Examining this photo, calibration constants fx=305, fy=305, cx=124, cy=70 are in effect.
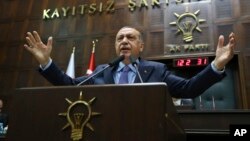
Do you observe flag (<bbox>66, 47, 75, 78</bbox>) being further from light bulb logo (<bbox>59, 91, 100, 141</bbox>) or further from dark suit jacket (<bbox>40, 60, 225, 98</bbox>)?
light bulb logo (<bbox>59, 91, 100, 141</bbox>)

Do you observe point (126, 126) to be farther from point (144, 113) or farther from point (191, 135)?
point (191, 135)

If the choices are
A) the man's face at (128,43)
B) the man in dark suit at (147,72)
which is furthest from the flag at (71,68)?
the man in dark suit at (147,72)

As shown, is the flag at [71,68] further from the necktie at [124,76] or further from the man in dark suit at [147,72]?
the necktie at [124,76]

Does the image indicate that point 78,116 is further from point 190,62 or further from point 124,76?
point 190,62

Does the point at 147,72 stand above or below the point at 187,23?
below

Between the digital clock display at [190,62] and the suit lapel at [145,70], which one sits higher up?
the digital clock display at [190,62]

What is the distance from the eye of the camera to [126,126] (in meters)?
1.25

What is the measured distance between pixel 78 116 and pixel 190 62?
500cm

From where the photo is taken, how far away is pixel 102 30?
22.8 ft

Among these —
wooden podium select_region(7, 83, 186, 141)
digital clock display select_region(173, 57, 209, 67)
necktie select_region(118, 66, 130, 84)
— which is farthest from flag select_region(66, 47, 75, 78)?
wooden podium select_region(7, 83, 186, 141)

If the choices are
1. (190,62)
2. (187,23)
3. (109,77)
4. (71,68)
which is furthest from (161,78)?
(71,68)

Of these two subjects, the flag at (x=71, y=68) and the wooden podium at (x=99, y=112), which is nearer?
the wooden podium at (x=99, y=112)

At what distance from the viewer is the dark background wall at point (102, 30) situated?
20.0 ft

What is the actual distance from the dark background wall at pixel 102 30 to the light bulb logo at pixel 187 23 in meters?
0.08
